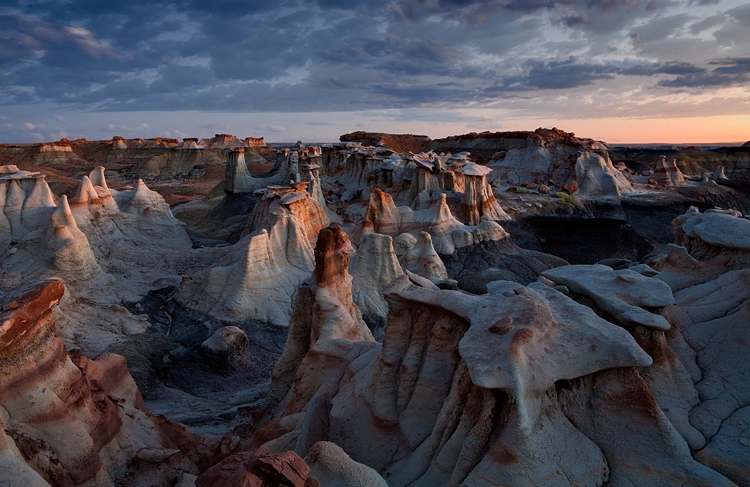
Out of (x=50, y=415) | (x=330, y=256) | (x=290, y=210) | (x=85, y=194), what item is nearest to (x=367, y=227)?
(x=290, y=210)

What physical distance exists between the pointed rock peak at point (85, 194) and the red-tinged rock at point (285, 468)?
16949 millimetres

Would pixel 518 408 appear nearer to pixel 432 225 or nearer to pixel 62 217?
pixel 62 217

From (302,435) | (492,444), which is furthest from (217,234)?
(492,444)

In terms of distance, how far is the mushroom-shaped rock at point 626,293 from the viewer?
4.93m

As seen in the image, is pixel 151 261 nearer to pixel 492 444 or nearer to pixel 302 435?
pixel 302 435

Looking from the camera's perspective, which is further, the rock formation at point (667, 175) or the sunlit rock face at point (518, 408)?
the rock formation at point (667, 175)

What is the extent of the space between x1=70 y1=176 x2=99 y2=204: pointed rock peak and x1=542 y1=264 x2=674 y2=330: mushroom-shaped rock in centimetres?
1722

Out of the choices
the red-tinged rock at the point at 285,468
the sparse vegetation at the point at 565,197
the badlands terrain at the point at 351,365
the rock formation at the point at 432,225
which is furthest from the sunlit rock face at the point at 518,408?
the sparse vegetation at the point at 565,197

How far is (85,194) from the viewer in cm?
1756

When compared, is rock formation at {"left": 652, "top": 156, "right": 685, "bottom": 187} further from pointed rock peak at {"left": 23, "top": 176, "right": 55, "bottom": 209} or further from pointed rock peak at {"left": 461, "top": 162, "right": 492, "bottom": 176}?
pointed rock peak at {"left": 23, "top": 176, "right": 55, "bottom": 209}

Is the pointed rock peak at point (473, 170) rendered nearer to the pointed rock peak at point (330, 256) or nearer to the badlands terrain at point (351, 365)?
the badlands terrain at point (351, 365)

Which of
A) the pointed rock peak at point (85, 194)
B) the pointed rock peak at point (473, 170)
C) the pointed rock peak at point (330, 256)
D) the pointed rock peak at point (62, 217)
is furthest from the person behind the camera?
the pointed rock peak at point (473, 170)

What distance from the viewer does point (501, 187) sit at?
116ft

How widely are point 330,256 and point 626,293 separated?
4.74m
